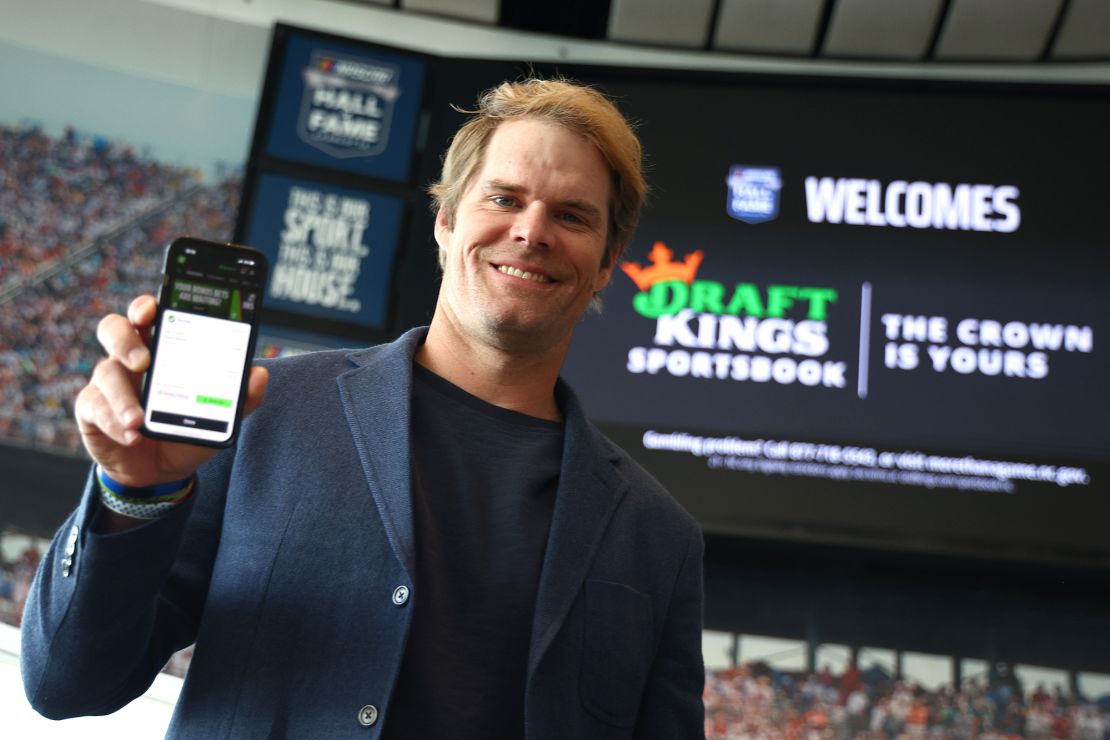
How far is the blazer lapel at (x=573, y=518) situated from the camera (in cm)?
131

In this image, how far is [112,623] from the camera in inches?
44.0

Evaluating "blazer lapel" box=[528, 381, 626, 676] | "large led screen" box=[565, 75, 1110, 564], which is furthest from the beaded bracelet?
"large led screen" box=[565, 75, 1110, 564]

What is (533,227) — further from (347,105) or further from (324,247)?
(347,105)

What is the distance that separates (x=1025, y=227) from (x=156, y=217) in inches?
144

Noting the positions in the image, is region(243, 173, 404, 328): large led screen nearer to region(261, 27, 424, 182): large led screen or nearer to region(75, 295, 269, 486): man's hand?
region(261, 27, 424, 182): large led screen

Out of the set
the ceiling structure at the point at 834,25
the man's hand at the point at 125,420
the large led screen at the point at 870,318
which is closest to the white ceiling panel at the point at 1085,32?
the ceiling structure at the point at 834,25

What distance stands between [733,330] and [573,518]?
10.3 ft

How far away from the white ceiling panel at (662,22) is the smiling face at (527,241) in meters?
3.75

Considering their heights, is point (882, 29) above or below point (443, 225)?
above

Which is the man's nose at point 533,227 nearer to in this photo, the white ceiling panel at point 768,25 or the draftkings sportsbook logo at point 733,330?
the draftkings sportsbook logo at point 733,330

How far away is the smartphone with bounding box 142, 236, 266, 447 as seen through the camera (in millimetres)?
1058

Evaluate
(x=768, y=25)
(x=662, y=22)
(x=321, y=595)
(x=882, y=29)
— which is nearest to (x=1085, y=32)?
(x=882, y=29)

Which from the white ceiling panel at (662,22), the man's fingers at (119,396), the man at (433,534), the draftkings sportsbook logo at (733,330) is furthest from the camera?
the white ceiling panel at (662,22)

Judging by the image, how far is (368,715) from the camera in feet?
3.86
